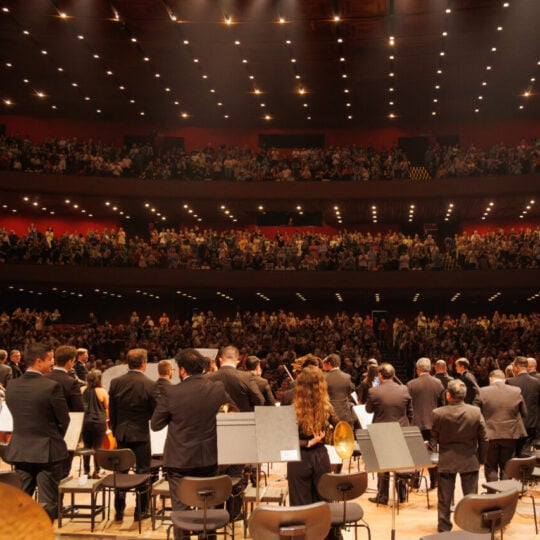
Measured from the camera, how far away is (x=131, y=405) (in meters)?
6.75

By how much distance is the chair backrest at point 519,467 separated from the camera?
21.6 feet

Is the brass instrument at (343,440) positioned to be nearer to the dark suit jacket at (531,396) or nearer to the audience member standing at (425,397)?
the audience member standing at (425,397)

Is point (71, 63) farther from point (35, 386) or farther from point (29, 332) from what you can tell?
point (35, 386)

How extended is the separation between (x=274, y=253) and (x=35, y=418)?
16002 mm

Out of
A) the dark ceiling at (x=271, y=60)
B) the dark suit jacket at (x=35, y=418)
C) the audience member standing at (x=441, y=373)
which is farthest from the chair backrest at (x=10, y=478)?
the dark ceiling at (x=271, y=60)

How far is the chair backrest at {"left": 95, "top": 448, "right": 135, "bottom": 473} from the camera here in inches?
253

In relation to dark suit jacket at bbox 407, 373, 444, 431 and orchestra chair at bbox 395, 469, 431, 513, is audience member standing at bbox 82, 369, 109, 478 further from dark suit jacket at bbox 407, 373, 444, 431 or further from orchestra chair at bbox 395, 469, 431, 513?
dark suit jacket at bbox 407, 373, 444, 431

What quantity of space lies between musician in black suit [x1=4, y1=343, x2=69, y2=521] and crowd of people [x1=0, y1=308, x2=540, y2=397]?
36.7ft

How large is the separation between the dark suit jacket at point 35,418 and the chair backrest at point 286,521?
2.19 m

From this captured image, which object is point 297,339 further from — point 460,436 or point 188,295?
point 460,436

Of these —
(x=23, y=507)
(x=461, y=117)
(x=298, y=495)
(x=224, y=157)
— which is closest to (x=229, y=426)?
(x=298, y=495)

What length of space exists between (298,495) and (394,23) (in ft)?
47.7

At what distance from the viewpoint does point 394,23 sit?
680 inches

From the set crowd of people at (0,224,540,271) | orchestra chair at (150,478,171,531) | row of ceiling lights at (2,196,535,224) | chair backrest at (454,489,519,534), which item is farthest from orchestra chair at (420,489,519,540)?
row of ceiling lights at (2,196,535,224)
